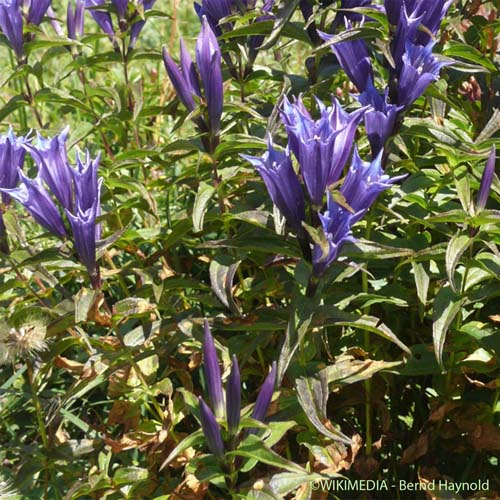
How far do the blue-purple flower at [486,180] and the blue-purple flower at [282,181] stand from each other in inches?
17.7

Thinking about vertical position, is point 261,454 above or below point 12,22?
below

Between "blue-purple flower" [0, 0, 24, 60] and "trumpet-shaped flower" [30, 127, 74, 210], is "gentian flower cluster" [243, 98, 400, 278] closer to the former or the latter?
"trumpet-shaped flower" [30, 127, 74, 210]

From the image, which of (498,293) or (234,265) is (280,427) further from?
(498,293)

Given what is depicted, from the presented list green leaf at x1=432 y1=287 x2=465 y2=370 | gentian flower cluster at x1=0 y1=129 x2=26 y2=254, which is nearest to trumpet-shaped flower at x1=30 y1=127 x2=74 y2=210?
gentian flower cluster at x1=0 y1=129 x2=26 y2=254

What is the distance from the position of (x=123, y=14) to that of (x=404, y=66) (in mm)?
1161

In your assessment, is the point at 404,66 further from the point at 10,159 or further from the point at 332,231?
the point at 10,159

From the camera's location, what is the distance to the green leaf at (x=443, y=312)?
2.13 metres

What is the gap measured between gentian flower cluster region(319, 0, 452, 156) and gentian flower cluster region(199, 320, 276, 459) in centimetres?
68

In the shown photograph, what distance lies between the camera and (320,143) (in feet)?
6.25

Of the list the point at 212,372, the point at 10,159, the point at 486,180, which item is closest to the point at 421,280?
the point at 486,180


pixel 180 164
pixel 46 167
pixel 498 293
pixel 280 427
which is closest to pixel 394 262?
pixel 498 293

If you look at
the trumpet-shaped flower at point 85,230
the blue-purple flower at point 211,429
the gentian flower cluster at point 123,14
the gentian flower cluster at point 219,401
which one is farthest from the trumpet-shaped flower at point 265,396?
the gentian flower cluster at point 123,14

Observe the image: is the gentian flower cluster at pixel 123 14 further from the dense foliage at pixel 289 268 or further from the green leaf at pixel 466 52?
the green leaf at pixel 466 52

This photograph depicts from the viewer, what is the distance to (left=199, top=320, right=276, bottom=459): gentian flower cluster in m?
1.91
